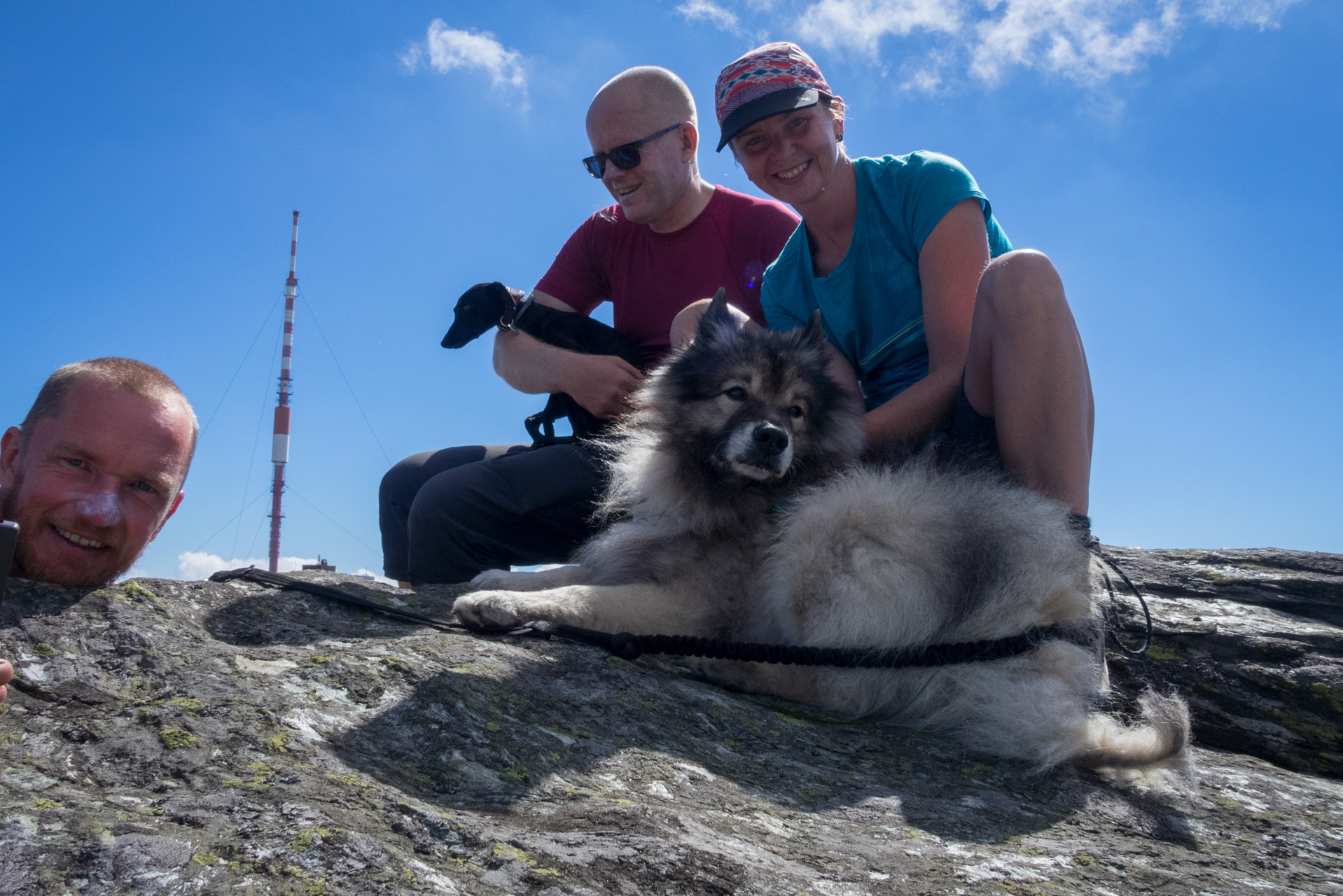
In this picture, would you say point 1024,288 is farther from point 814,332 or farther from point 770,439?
point 770,439

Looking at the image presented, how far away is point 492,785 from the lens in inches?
57.2

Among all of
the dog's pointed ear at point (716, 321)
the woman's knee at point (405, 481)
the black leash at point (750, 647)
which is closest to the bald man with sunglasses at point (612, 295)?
the woman's knee at point (405, 481)

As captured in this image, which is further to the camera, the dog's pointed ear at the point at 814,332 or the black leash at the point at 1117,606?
the dog's pointed ear at the point at 814,332

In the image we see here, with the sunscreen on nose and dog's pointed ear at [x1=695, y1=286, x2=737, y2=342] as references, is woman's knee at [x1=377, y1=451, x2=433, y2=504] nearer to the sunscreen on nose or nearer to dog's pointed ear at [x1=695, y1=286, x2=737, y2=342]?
dog's pointed ear at [x1=695, y1=286, x2=737, y2=342]

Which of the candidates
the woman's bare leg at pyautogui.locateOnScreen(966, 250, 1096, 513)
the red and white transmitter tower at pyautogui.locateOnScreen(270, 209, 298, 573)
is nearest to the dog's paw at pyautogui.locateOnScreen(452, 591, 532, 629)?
the woman's bare leg at pyautogui.locateOnScreen(966, 250, 1096, 513)

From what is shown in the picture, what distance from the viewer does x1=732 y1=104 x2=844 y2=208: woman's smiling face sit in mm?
3504

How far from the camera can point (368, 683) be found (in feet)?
5.71

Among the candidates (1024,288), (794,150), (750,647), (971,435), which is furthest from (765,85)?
(750,647)

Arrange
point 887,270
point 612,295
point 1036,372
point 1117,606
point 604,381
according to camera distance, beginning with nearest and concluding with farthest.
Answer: point 1036,372 → point 1117,606 → point 887,270 → point 604,381 → point 612,295

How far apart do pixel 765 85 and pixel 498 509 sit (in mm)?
2424

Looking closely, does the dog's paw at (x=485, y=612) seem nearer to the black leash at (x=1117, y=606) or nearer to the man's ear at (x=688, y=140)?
the black leash at (x=1117, y=606)

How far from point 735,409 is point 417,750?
2.12 m

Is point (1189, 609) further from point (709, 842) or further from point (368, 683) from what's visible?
point (368, 683)

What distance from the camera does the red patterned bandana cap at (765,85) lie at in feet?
11.2
